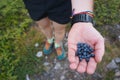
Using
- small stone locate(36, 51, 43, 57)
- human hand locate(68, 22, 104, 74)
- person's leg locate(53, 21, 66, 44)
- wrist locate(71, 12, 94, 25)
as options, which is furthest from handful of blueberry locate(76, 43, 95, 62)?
small stone locate(36, 51, 43, 57)

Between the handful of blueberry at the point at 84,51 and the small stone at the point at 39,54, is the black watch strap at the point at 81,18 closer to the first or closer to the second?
the handful of blueberry at the point at 84,51

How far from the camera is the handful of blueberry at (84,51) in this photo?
69.8 inches

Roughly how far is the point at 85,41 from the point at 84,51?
0.27ft

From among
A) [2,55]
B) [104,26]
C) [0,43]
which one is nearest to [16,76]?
[2,55]

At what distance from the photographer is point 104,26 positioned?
11.0 ft

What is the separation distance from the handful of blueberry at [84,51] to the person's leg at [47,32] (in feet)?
2.80

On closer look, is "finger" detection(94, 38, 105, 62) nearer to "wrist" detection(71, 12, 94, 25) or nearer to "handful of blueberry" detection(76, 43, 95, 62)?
"handful of blueberry" detection(76, 43, 95, 62)

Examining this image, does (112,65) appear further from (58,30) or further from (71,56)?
(71,56)

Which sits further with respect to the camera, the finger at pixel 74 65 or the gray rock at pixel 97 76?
the gray rock at pixel 97 76

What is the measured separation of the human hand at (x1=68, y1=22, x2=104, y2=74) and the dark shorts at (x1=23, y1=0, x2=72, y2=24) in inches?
17.1

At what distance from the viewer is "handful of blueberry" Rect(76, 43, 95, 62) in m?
1.77

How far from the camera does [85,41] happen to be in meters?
1.85

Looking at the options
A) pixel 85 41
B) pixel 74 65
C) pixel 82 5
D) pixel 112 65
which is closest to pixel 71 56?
pixel 74 65

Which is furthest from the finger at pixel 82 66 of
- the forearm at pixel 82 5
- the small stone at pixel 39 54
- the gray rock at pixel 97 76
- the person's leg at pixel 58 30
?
the small stone at pixel 39 54
